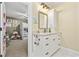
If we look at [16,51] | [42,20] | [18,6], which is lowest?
[16,51]

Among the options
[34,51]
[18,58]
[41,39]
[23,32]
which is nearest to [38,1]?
[41,39]

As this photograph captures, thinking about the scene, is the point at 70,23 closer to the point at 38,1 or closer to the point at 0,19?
the point at 38,1

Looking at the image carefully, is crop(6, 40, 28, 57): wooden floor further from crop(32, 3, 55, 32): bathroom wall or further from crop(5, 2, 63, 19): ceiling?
crop(5, 2, 63, 19): ceiling

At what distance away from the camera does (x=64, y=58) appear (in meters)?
3.23

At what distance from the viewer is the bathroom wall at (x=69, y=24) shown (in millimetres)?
4008

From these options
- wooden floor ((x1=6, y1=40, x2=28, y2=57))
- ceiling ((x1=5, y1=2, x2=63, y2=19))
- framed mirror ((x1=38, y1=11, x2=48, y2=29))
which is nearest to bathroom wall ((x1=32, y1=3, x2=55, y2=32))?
framed mirror ((x1=38, y1=11, x2=48, y2=29))

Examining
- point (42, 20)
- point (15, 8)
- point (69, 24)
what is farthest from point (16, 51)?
point (69, 24)

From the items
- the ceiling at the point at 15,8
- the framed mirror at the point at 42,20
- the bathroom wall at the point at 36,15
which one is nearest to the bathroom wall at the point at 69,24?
the bathroom wall at the point at 36,15

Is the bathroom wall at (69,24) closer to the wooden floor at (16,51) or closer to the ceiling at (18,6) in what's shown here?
the ceiling at (18,6)

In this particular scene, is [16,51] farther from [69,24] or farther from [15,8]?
[69,24]

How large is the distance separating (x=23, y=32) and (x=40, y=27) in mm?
3353

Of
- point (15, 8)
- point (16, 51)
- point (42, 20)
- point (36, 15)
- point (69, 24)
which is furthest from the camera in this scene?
point (15, 8)

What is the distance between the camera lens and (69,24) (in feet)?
14.2

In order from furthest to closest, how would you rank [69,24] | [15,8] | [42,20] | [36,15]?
[15,8], [69,24], [42,20], [36,15]
